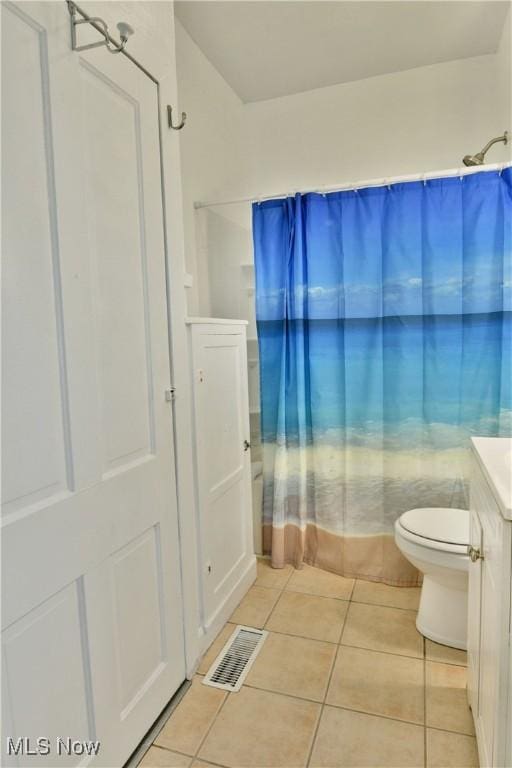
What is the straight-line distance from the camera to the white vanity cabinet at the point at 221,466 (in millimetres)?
1818

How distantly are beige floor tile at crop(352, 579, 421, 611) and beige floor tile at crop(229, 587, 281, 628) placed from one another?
41 cm

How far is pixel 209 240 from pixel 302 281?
0.55 meters

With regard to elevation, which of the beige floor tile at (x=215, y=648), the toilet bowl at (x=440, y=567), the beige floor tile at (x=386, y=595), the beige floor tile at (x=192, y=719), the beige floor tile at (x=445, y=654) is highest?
the toilet bowl at (x=440, y=567)

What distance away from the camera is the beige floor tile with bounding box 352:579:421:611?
85.5 inches

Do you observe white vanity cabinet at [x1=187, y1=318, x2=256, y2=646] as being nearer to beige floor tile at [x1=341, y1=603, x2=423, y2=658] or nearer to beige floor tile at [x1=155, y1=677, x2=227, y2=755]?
beige floor tile at [x1=155, y1=677, x2=227, y2=755]

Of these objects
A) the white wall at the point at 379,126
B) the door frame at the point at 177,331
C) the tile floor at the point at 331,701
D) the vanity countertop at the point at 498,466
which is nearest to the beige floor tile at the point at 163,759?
the tile floor at the point at 331,701

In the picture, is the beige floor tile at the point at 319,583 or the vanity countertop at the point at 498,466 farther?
the beige floor tile at the point at 319,583

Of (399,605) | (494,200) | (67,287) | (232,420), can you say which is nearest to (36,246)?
(67,287)

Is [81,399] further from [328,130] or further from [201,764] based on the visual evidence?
[328,130]

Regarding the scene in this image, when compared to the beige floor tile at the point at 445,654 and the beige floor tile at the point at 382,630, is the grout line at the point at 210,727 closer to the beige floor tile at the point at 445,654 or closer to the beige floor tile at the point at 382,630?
the beige floor tile at the point at 382,630

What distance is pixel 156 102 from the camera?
4.86ft

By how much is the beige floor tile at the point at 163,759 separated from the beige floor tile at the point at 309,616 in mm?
681

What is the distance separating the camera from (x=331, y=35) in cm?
220

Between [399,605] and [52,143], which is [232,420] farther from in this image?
[52,143]
